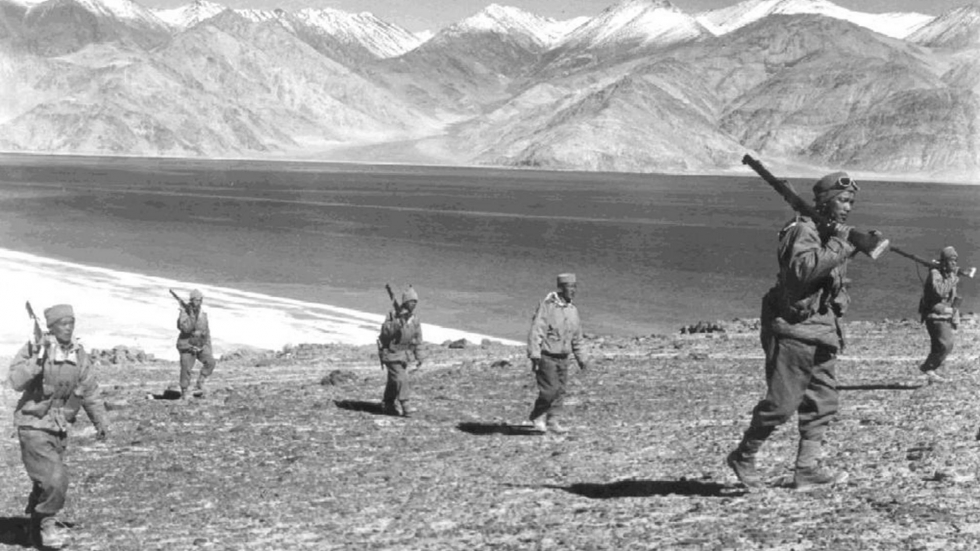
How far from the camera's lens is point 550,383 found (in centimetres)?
1350

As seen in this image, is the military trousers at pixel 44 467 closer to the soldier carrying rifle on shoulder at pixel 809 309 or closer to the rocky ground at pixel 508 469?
the rocky ground at pixel 508 469

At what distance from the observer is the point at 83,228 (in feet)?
254

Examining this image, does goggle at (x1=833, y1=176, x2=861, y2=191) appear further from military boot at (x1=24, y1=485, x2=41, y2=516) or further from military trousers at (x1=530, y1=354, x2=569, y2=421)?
military boot at (x1=24, y1=485, x2=41, y2=516)

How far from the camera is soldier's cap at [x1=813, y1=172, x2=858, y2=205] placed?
8.62 meters

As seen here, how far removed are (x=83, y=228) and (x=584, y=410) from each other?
68.0 meters

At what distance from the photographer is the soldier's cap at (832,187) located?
8.62m

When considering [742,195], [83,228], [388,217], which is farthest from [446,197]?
[83,228]

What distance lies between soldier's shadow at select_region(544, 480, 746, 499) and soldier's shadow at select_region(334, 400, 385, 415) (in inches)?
223

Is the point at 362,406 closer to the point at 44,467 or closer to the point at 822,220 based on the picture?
the point at 44,467

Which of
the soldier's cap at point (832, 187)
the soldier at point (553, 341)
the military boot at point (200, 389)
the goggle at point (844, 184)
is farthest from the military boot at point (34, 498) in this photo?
the military boot at point (200, 389)

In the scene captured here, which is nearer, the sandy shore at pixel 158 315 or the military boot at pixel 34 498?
the military boot at pixel 34 498

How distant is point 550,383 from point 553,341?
1.65 feet

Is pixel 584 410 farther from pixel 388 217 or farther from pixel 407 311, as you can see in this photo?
pixel 388 217

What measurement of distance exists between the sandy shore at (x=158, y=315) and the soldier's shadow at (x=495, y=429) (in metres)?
14.9
